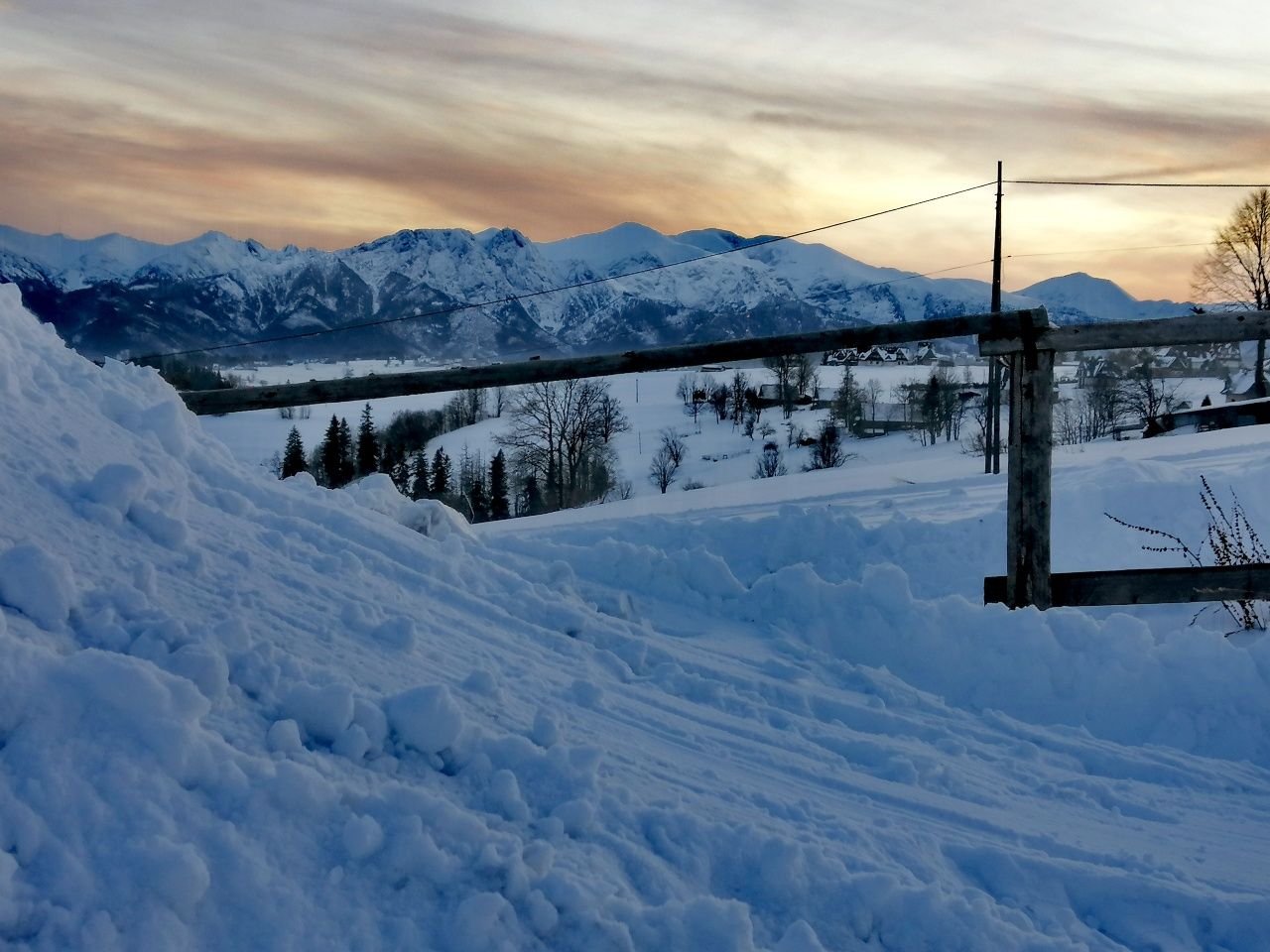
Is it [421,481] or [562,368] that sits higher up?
[562,368]

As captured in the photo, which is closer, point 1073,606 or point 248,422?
point 1073,606

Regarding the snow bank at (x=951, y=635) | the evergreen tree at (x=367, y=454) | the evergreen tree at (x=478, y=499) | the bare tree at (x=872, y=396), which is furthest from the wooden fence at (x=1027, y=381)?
the bare tree at (x=872, y=396)

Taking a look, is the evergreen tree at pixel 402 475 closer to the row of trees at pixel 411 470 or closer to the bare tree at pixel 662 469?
the row of trees at pixel 411 470

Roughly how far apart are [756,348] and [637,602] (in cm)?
164

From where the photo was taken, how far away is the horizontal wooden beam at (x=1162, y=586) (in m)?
4.39

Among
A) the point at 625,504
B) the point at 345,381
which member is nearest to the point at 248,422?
the point at 625,504

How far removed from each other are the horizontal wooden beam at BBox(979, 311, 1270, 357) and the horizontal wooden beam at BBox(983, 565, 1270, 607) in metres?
1.11

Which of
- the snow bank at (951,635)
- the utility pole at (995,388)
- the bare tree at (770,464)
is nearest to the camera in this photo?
the snow bank at (951,635)

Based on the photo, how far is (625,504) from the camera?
1959cm

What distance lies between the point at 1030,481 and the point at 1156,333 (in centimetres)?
92

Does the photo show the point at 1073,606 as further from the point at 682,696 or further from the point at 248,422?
the point at 248,422

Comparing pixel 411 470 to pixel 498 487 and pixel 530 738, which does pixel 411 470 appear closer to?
pixel 498 487

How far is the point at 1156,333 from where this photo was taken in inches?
177

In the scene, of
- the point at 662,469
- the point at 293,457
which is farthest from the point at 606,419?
the point at 293,457
